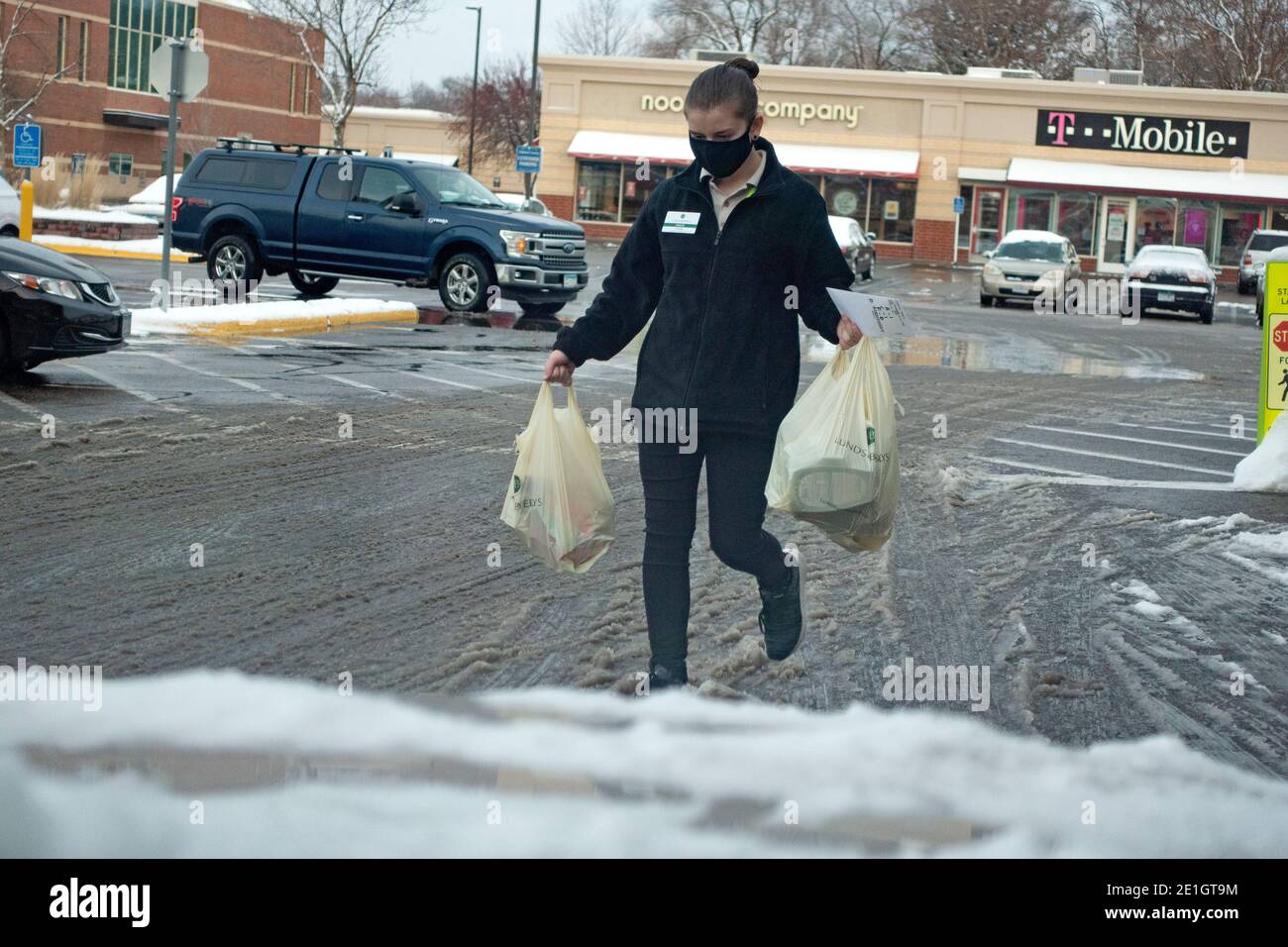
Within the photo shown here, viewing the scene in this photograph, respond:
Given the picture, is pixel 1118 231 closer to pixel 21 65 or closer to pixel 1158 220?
pixel 1158 220

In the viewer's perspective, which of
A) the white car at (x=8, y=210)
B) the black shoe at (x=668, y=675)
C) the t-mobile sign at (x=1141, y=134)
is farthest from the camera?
the t-mobile sign at (x=1141, y=134)

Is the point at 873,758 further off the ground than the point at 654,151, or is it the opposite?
the point at 654,151

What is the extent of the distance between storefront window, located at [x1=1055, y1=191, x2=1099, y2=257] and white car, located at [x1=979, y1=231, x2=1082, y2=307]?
66.5 feet

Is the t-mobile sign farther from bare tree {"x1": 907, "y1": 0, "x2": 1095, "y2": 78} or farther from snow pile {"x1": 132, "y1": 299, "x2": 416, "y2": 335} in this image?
snow pile {"x1": 132, "y1": 299, "x2": 416, "y2": 335}

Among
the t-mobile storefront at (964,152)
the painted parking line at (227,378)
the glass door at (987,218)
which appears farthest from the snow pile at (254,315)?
the glass door at (987,218)

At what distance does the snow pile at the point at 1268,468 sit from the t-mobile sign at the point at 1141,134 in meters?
43.6

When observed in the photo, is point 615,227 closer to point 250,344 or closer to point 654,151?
point 654,151

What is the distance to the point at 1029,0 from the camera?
64625mm

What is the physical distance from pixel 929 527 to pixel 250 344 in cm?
870

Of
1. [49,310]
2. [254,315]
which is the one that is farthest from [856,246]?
[49,310]

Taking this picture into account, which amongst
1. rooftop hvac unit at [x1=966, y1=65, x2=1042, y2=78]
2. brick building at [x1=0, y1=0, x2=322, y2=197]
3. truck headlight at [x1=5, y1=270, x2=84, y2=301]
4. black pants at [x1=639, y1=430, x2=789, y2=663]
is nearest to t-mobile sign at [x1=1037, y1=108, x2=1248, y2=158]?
rooftop hvac unit at [x1=966, y1=65, x2=1042, y2=78]

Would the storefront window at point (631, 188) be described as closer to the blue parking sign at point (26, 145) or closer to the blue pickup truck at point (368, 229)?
the blue parking sign at point (26, 145)

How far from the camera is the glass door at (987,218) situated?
5012 cm
